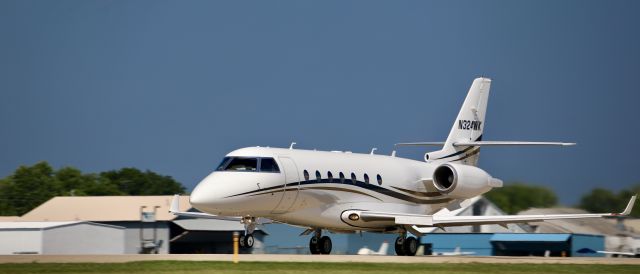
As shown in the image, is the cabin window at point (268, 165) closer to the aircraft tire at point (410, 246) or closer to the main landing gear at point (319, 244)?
the main landing gear at point (319, 244)

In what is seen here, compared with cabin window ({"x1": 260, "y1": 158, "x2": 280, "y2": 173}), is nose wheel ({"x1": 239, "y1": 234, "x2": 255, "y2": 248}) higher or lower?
lower

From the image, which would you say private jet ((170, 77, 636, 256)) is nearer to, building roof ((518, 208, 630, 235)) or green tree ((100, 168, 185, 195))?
building roof ((518, 208, 630, 235))

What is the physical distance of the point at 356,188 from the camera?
119 feet

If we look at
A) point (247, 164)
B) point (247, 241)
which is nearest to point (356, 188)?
point (247, 164)

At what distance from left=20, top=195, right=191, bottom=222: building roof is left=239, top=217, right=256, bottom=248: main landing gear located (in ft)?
77.9

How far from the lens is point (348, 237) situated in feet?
186

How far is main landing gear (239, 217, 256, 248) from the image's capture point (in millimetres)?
32438

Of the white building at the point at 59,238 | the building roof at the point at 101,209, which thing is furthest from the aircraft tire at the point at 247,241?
the building roof at the point at 101,209

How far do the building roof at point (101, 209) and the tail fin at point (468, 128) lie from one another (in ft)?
64.8

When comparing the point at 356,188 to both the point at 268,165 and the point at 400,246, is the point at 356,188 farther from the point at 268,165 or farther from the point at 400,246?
the point at 268,165

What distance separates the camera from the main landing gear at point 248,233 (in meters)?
32.4

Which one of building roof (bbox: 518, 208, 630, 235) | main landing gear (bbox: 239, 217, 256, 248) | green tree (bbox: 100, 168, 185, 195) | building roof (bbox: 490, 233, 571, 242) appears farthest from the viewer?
green tree (bbox: 100, 168, 185, 195)

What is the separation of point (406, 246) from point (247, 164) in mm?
7086

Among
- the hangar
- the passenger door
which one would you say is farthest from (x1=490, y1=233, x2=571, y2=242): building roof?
the passenger door
